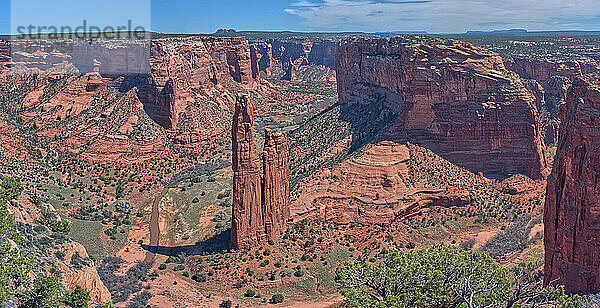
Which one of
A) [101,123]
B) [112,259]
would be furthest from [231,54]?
[112,259]

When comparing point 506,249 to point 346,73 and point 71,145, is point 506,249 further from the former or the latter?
point 71,145

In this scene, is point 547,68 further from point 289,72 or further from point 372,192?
point 289,72

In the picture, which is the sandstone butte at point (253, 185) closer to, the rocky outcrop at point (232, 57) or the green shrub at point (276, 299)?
the green shrub at point (276, 299)

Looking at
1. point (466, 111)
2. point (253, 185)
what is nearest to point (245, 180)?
point (253, 185)

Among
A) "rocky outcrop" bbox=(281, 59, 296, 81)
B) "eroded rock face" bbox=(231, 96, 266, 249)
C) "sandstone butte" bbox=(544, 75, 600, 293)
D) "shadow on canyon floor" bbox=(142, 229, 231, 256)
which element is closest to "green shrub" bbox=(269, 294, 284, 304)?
"eroded rock face" bbox=(231, 96, 266, 249)

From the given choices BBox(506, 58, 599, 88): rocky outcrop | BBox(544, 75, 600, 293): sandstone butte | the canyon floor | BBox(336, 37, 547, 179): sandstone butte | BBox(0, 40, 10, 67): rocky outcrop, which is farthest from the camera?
BBox(0, 40, 10, 67): rocky outcrop

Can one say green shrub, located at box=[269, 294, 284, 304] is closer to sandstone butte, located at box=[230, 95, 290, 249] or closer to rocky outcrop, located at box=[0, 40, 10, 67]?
sandstone butte, located at box=[230, 95, 290, 249]
